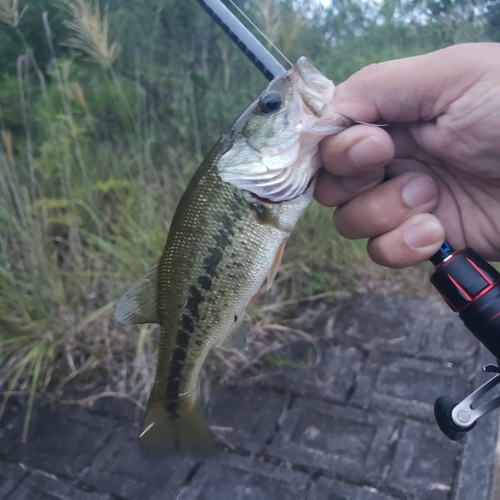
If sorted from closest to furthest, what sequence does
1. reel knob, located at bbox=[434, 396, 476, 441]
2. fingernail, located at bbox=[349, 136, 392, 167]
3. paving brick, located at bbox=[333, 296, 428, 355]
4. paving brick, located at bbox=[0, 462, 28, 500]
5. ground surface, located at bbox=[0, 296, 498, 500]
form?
reel knob, located at bbox=[434, 396, 476, 441] → fingernail, located at bbox=[349, 136, 392, 167] → ground surface, located at bbox=[0, 296, 498, 500] → paving brick, located at bbox=[0, 462, 28, 500] → paving brick, located at bbox=[333, 296, 428, 355]

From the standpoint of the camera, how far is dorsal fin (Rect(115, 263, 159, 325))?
1319 mm

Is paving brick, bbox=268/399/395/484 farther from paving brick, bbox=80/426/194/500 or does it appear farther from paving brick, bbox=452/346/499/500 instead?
paving brick, bbox=80/426/194/500

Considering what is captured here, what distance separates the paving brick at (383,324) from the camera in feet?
7.79

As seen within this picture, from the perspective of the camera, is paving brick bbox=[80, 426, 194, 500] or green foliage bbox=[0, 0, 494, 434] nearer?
paving brick bbox=[80, 426, 194, 500]

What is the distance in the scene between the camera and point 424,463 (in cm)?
175

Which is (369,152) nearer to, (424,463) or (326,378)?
(424,463)

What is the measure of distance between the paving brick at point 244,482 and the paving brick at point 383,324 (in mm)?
817

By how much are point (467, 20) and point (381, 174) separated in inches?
89.1

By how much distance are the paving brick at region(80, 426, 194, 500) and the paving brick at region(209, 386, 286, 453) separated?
212 mm

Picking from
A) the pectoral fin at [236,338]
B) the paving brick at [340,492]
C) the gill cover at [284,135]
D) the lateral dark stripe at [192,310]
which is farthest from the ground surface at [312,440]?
the gill cover at [284,135]

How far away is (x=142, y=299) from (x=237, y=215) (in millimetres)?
369

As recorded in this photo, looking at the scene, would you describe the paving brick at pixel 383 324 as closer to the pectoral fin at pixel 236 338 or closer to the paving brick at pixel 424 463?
the paving brick at pixel 424 463

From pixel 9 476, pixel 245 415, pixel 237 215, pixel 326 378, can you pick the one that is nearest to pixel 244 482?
pixel 245 415

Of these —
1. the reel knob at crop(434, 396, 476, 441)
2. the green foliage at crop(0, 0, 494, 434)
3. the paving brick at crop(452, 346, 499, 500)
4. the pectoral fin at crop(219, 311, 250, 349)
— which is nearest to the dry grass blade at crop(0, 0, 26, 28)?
the green foliage at crop(0, 0, 494, 434)
